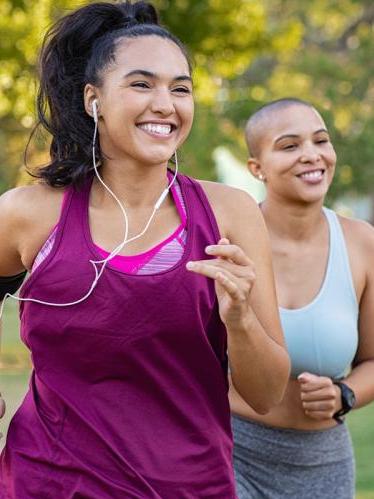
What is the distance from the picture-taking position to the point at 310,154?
434 centimetres

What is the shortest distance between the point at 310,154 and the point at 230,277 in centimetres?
176

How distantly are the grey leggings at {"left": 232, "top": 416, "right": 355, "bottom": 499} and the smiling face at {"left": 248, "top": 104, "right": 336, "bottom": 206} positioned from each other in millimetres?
913

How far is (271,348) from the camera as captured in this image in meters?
2.94

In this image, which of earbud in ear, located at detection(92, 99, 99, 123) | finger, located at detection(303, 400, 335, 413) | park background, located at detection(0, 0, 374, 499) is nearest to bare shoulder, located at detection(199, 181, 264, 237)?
earbud in ear, located at detection(92, 99, 99, 123)

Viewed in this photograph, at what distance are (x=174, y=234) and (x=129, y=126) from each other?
31 centimetres

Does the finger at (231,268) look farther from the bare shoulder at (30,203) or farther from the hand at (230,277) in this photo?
the bare shoulder at (30,203)

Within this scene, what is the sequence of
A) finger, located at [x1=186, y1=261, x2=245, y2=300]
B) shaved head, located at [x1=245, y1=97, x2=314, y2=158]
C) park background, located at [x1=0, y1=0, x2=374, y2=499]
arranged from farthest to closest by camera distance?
1. park background, located at [x1=0, y1=0, x2=374, y2=499]
2. shaved head, located at [x1=245, y1=97, x2=314, y2=158]
3. finger, located at [x1=186, y1=261, x2=245, y2=300]

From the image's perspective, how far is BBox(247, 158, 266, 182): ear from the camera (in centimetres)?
455

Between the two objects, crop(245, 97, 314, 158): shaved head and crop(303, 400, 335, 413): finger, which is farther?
crop(245, 97, 314, 158): shaved head

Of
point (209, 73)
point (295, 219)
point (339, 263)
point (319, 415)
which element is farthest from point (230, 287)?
point (209, 73)

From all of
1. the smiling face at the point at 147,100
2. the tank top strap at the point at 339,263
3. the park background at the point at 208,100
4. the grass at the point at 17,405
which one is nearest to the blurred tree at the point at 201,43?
the park background at the point at 208,100

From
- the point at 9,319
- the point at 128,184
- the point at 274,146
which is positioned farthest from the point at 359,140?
the point at 128,184

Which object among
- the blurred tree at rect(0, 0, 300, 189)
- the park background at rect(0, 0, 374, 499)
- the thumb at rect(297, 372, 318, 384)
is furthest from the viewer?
the blurred tree at rect(0, 0, 300, 189)

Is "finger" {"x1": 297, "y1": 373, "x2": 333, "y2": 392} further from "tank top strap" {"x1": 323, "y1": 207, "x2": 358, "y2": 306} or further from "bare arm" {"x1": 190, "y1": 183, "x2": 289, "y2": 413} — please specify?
"bare arm" {"x1": 190, "y1": 183, "x2": 289, "y2": 413}
